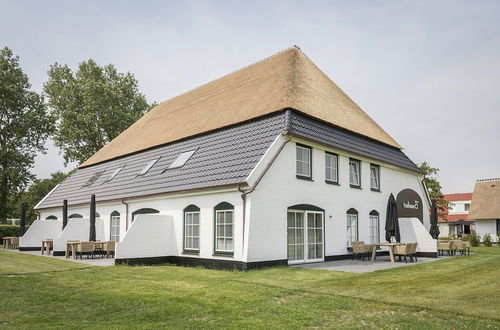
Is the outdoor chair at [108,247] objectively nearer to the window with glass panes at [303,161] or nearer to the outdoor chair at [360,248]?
the window with glass panes at [303,161]

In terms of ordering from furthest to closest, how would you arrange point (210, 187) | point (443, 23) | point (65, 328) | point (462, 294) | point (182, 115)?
point (182, 115), point (210, 187), point (443, 23), point (462, 294), point (65, 328)

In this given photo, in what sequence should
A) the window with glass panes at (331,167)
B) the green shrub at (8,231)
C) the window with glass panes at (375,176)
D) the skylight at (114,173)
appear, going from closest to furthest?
the window with glass panes at (331,167) → the window with glass panes at (375,176) → the skylight at (114,173) → the green shrub at (8,231)

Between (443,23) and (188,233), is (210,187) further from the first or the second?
(443,23)

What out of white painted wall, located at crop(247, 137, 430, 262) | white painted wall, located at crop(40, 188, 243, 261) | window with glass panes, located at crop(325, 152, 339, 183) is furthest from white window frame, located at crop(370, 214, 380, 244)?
white painted wall, located at crop(40, 188, 243, 261)

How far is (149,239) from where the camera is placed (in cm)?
1659

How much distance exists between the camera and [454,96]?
1897 cm

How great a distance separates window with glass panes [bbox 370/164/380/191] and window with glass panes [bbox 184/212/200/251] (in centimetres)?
919

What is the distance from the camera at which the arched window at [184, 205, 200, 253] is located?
53.2ft

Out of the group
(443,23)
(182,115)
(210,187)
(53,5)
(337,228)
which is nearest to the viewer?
(53,5)

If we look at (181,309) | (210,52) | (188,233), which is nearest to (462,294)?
(181,309)

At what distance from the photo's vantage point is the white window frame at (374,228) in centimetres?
2045

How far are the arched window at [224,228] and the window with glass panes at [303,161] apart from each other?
315cm

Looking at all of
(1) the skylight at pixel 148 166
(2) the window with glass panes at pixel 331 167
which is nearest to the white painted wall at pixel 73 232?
(1) the skylight at pixel 148 166

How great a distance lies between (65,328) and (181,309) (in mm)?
2085
